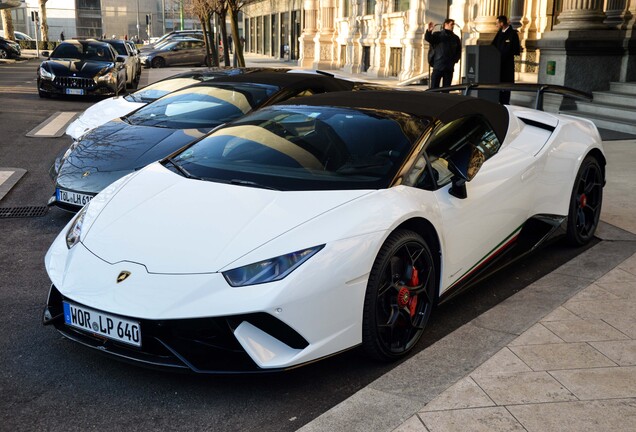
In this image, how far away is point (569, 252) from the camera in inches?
229

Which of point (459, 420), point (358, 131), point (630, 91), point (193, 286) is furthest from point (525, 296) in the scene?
point (630, 91)

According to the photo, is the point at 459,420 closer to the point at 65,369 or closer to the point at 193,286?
the point at 193,286

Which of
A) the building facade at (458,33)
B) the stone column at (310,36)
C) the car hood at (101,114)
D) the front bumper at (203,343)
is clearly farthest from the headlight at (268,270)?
the stone column at (310,36)

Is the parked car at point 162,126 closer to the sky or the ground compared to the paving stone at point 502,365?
closer to the sky

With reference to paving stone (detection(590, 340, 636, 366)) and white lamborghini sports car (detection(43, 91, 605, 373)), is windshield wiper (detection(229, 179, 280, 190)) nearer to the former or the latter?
white lamborghini sports car (detection(43, 91, 605, 373))

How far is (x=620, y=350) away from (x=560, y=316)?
49 cm

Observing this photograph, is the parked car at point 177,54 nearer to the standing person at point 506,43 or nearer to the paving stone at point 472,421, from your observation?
the standing person at point 506,43

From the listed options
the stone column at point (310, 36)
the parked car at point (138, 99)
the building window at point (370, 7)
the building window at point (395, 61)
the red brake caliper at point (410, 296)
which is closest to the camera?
the red brake caliper at point (410, 296)

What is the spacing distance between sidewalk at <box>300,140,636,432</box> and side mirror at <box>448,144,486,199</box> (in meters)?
0.76

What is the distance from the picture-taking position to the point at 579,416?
309cm

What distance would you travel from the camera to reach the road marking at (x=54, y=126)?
12516mm

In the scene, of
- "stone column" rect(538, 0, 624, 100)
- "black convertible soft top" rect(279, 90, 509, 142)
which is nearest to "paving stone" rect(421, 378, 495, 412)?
"black convertible soft top" rect(279, 90, 509, 142)

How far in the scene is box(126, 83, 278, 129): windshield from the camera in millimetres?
7473

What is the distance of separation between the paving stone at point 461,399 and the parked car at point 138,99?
6590mm
